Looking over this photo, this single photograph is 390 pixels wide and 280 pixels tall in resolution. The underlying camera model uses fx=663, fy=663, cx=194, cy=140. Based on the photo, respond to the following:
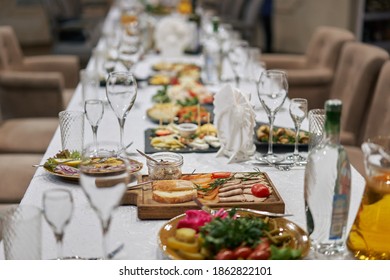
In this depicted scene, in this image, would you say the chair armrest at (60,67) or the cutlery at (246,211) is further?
the chair armrest at (60,67)

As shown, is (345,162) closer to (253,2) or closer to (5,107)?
(5,107)

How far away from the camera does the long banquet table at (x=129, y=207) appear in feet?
4.74

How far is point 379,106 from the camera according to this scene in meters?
2.99

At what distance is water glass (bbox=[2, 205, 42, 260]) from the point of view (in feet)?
4.03

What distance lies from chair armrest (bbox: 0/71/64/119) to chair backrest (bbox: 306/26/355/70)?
5.28ft

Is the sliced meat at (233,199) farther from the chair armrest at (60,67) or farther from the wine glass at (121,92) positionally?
the chair armrest at (60,67)

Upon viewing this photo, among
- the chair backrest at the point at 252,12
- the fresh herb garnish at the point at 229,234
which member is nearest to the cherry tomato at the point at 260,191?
the fresh herb garnish at the point at 229,234

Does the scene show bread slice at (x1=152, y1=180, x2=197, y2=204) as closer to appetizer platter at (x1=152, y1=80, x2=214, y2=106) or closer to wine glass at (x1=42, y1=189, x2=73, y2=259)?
wine glass at (x1=42, y1=189, x2=73, y2=259)

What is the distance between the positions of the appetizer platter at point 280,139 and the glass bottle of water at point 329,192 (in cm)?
71

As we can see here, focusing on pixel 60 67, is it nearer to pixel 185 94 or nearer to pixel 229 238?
pixel 185 94

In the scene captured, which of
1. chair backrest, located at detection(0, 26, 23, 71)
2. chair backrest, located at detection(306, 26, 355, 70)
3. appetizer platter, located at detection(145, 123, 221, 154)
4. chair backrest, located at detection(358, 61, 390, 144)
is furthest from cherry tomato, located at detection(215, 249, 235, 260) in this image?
chair backrest, located at detection(0, 26, 23, 71)

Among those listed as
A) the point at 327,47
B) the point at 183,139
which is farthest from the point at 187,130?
the point at 327,47

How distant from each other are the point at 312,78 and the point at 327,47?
0.29 m
